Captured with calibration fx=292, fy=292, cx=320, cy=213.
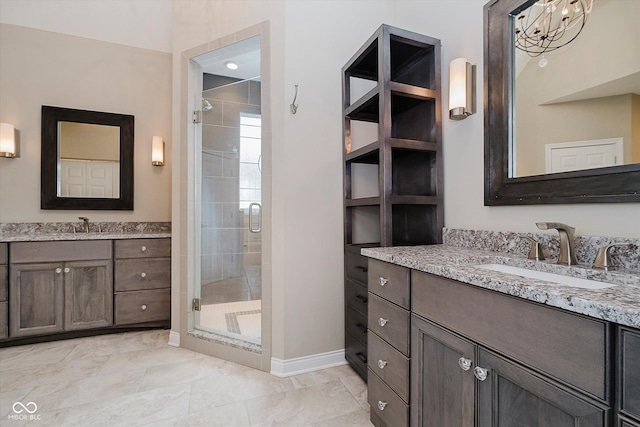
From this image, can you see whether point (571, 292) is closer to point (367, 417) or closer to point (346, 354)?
point (367, 417)

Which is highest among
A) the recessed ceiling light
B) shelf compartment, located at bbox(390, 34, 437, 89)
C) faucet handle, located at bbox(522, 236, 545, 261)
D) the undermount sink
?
the recessed ceiling light

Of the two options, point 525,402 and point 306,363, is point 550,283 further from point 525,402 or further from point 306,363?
point 306,363

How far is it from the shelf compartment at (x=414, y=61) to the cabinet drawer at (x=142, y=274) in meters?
2.68

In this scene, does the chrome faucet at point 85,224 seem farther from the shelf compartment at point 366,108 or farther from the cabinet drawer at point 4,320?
the shelf compartment at point 366,108

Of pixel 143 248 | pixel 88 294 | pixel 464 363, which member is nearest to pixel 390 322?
pixel 464 363

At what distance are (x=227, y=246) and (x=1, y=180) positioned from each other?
90.5 inches

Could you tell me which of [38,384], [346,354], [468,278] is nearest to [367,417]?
[346,354]

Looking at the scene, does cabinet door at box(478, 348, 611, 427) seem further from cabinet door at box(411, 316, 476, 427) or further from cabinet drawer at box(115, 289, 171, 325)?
cabinet drawer at box(115, 289, 171, 325)

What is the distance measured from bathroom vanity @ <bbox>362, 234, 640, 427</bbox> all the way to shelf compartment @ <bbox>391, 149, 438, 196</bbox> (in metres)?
0.66

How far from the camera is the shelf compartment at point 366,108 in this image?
5.90 feet

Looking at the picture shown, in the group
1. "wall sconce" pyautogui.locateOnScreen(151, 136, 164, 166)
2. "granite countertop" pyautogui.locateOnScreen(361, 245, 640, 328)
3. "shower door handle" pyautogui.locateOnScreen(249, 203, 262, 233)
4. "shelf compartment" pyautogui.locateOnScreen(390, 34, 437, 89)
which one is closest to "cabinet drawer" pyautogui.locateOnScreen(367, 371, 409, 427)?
"granite countertop" pyautogui.locateOnScreen(361, 245, 640, 328)

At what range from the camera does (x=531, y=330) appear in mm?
738

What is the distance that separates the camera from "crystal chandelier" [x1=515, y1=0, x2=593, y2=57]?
1.14m

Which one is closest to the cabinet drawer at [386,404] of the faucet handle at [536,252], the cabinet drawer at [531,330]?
the cabinet drawer at [531,330]
